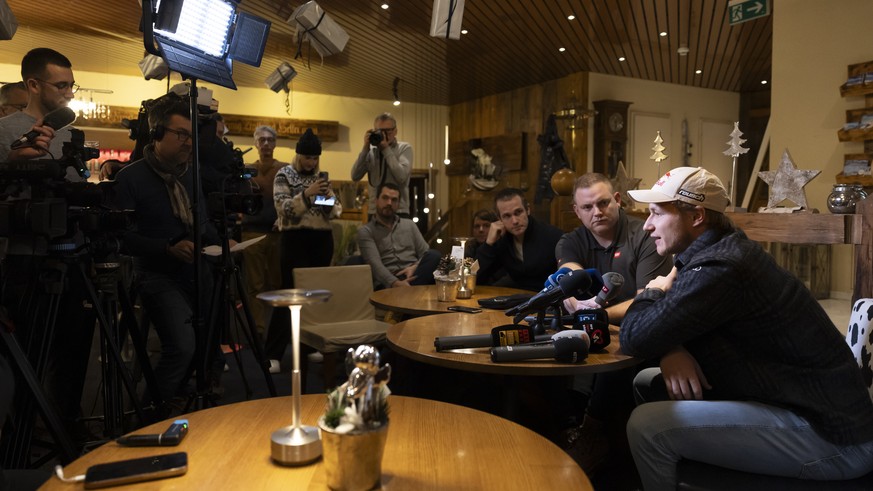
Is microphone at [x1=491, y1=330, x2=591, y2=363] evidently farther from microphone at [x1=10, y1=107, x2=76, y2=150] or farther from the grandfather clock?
the grandfather clock

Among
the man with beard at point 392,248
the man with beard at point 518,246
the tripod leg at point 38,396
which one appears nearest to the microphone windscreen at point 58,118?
the tripod leg at point 38,396

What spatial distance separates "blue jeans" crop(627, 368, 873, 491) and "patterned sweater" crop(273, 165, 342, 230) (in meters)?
2.97

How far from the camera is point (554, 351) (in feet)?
5.63

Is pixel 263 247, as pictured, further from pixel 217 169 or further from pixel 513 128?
pixel 513 128

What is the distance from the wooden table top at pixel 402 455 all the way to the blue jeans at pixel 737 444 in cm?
48

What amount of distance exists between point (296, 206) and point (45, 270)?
2071mm

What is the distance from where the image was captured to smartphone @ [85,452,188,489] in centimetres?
102

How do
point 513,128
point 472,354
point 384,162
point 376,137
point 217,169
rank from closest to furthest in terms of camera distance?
point 472,354
point 217,169
point 376,137
point 384,162
point 513,128

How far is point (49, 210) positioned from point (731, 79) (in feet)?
30.5

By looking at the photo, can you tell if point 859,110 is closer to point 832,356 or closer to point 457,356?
point 832,356

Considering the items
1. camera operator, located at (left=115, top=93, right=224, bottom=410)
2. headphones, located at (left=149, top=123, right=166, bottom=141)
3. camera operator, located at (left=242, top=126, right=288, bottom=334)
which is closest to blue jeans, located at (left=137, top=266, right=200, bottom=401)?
camera operator, located at (left=115, top=93, right=224, bottom=410)

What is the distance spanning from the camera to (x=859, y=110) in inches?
192

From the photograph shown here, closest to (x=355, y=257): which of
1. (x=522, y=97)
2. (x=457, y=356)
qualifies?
(x=457, y=356)

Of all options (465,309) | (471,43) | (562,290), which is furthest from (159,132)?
(471,43)
